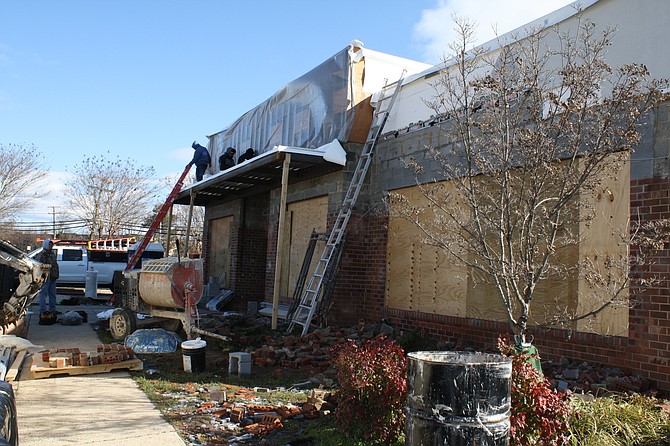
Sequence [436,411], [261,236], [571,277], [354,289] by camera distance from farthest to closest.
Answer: [261,236] < [354,289] < [571,277] < [436,411]

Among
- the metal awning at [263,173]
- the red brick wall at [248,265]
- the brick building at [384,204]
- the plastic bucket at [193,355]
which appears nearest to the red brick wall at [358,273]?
the brick building at [384,204]

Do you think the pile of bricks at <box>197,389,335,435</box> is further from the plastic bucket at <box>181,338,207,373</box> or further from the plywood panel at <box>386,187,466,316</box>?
the plywood panel at <box>386,187,466,316</box>

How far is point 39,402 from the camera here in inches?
266

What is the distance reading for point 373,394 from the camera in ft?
17.3

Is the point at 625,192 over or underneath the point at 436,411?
over

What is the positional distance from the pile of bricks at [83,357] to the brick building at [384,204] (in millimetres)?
3430

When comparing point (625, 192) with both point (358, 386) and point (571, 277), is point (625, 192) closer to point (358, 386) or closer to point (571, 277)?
point (571, 277)

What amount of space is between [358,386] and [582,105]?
3.40 m

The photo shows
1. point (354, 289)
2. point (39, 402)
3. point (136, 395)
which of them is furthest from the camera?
point (354, 289)

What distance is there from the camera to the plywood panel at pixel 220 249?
757 inches

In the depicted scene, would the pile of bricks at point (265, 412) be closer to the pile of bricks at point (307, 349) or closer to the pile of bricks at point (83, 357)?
the pile of bricks at point (307, 349)

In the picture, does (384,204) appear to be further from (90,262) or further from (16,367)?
(90,262)

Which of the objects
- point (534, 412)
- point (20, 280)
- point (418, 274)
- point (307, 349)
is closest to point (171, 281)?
point (307, 349)

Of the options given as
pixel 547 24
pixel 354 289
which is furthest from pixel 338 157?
pixel 547 24
